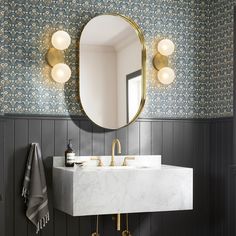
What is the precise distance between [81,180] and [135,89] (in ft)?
3.63

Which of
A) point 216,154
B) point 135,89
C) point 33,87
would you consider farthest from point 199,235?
point 33,87

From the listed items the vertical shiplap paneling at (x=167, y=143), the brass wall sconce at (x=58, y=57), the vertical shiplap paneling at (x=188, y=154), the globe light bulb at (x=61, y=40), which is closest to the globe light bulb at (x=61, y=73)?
the brass wall sconce at (x=58, y=57)

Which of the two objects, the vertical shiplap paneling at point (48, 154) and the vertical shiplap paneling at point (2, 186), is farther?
the vertical shiplap paneling at point (48, 154)

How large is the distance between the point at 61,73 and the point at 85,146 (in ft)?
2.14

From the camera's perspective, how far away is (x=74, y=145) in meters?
4.53

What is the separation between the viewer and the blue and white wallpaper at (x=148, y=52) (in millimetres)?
4383

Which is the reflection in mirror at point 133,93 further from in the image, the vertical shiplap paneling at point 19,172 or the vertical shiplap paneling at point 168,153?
the vertical shiplap paneling at point 19,172

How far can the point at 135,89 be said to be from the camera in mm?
4730

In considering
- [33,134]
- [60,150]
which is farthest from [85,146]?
[33,134]

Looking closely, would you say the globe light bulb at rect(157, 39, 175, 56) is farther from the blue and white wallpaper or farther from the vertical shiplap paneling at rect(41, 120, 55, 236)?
the vertical shiplap paneling at rect(41, 120, 55, 236)

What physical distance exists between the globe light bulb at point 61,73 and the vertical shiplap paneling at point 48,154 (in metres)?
0.36

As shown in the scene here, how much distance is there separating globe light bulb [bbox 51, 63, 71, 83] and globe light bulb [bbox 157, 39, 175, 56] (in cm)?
88

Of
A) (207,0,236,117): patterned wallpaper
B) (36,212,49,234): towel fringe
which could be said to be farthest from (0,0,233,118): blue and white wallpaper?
(36,212,49,234): towel fringe

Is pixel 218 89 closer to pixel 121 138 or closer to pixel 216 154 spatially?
pixel 216 154
